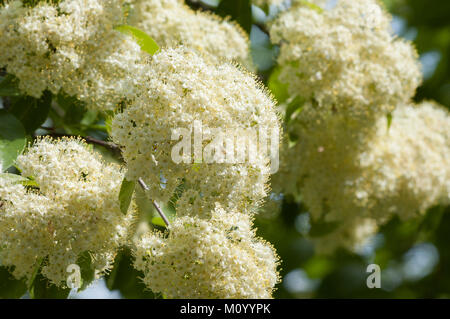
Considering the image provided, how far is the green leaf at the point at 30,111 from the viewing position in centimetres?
367

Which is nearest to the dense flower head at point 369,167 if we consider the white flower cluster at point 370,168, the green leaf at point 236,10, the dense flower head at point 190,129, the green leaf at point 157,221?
the white flower cluster at point 370,168

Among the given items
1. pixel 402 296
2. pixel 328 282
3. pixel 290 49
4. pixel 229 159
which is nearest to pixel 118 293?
pixel 229 159

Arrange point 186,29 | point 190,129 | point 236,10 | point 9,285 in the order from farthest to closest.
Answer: point 236,10 → point 186,29 → point 9,285 → point 190,129

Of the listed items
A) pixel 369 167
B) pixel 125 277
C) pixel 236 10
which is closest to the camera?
pixel 125 277

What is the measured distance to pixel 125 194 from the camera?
2939mm

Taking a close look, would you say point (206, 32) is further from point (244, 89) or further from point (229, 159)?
point (229, 159)

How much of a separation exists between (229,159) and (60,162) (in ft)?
3.00

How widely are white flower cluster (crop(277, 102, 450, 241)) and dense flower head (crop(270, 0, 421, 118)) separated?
21 centimetres

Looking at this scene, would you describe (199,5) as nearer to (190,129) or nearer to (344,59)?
(344,59)

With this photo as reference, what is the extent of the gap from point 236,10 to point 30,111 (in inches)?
73.8

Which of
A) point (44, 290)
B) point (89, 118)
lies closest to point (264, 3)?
point (89, 118)

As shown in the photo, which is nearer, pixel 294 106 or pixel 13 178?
pixel 13 178

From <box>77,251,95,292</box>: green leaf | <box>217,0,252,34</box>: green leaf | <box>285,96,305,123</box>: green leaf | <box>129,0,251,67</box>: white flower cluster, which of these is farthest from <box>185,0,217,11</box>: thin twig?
<box>77,251,95,292</box>: green leaf

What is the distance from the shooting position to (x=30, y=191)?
9.96 ft
